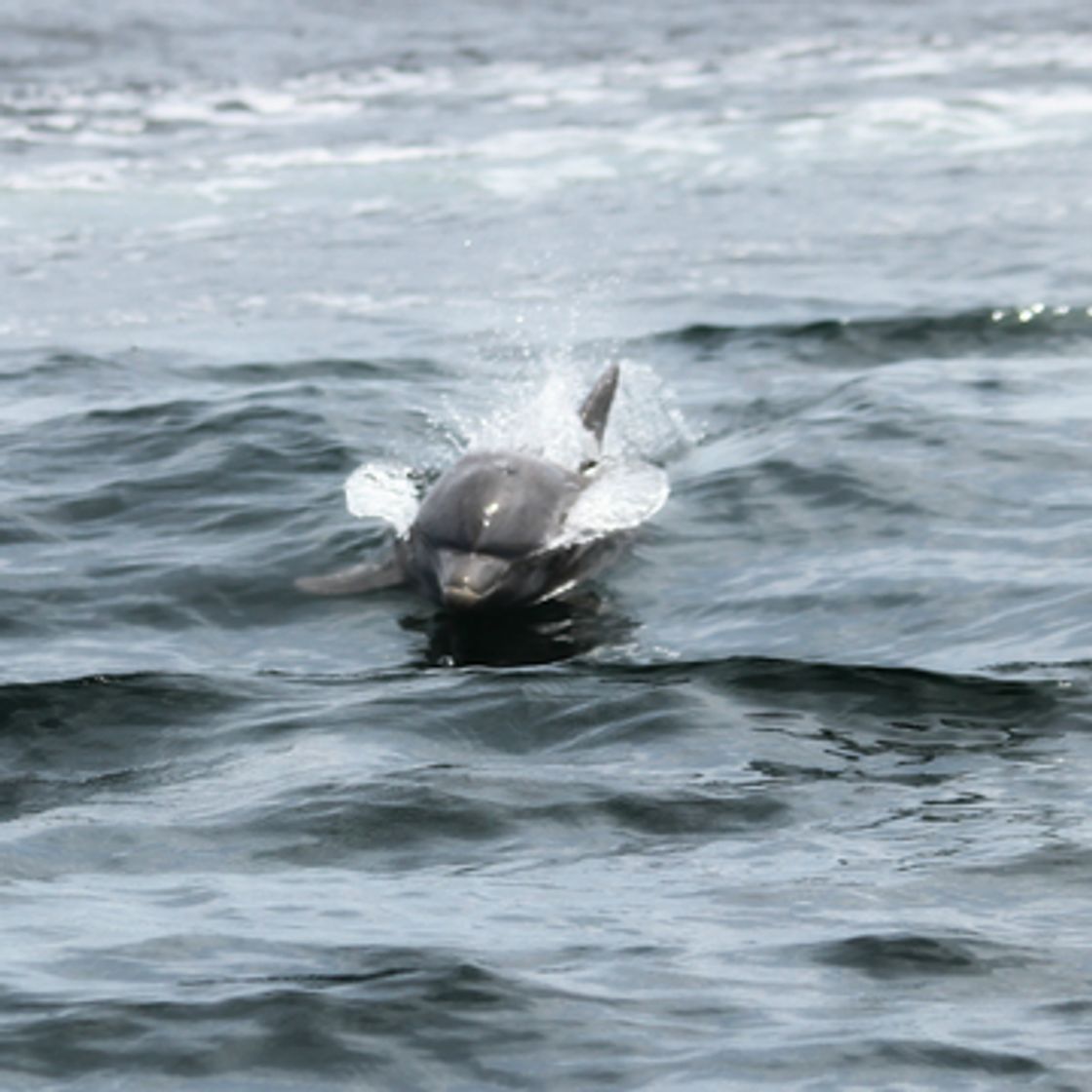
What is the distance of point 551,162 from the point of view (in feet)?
92.5

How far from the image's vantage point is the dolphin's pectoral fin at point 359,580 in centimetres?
1275

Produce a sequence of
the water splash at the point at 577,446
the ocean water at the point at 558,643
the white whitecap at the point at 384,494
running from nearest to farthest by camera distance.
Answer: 1. the ocean water at the point at 558,643
2. the water splash at the point at 577,446
3. the white whitecap at the point at 384,494

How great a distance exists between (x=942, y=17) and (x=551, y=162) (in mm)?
14921

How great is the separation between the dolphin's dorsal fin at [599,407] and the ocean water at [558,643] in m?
0.47

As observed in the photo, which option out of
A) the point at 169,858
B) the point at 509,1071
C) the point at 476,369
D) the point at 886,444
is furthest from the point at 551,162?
the point at 509,1071

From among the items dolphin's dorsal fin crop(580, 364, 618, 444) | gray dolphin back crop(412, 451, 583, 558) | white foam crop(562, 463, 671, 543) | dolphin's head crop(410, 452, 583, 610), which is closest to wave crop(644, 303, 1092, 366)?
dolphin's dorsal fin crop(580, 364, 618, 444)

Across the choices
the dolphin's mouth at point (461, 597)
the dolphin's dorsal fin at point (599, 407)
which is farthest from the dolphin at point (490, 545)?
the dolphin's dorsal fin at point (599, 407)

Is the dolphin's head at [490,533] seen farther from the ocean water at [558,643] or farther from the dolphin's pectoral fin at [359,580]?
the ocean water at [558,643]

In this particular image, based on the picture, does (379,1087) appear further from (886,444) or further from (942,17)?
(942,17)

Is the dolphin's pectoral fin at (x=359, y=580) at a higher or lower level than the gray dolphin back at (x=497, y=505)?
lower

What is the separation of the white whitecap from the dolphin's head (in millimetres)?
416

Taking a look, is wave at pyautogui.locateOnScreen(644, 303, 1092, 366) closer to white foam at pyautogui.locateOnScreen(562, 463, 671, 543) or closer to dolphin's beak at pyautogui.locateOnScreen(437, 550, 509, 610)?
white foam at pyautogui.locateOnScreen(562, 463, 671, 543)

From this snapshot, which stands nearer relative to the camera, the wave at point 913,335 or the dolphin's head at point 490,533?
the dolphin's head at point 490,533

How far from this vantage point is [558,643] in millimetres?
11852
